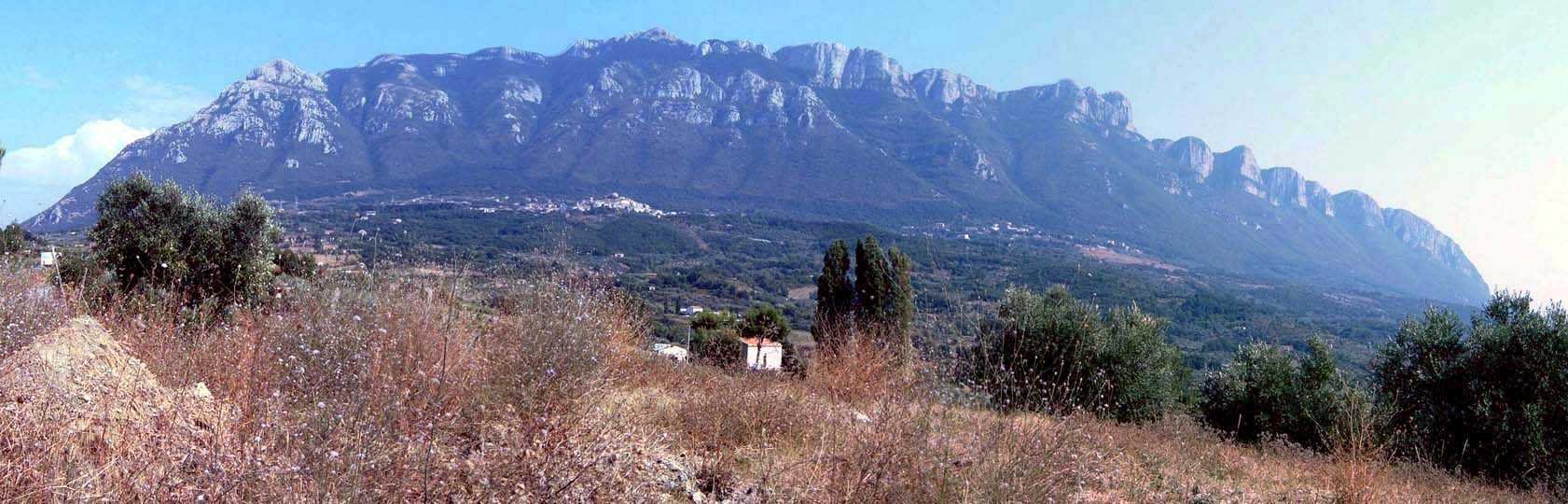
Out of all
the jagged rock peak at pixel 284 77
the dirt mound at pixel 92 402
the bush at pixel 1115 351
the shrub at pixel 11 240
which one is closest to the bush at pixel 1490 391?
the bush at pixel 1115 351

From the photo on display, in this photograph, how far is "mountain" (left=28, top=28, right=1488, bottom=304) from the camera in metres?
110

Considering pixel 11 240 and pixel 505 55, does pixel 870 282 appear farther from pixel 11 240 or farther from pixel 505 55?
pixel 505 55

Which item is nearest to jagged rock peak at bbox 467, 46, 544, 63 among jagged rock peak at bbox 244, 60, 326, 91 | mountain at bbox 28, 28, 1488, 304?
mountain at bbox 28, 28, 1488, 304

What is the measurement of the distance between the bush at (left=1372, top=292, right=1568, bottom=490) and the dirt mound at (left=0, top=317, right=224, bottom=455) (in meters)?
12.9

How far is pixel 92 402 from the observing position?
11.6 ft

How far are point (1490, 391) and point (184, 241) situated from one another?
1757 centimetres

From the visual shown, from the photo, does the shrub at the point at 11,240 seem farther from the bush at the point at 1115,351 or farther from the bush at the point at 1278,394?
the bush at the point at 1278,394

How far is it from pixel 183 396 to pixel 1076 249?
316 ft

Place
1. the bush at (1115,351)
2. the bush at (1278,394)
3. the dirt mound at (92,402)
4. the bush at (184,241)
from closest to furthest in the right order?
the dirt mound at (92,402) < the bush at (184,241) < the bush at (1115,351) < the bush at (1278,394)

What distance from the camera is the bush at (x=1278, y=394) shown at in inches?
539

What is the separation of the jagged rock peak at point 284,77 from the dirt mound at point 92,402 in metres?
156

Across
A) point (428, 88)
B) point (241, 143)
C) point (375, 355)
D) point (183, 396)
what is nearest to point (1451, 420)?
point (375, 355)

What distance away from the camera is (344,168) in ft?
347

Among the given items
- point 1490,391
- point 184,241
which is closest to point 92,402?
point 184,241
